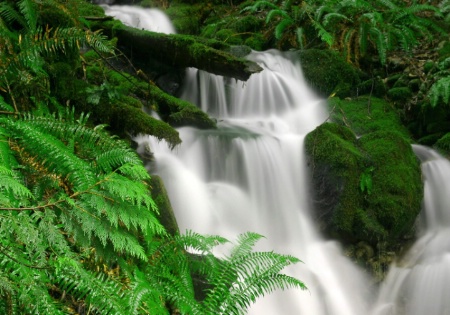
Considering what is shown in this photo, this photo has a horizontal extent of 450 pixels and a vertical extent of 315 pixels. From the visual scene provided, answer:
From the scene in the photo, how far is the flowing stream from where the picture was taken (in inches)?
215

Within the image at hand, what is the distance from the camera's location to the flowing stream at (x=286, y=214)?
5.47m

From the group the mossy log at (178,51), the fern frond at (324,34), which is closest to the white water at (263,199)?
the mossy log at (178,51)

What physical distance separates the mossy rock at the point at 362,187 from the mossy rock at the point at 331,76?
10.0 ft

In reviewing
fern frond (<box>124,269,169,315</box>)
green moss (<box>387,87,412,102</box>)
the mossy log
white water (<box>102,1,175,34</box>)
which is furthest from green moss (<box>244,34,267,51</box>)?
fern frond (<box>124,269,169,315</box>)

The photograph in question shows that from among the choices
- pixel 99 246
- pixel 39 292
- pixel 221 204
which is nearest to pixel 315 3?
pixel 221 204

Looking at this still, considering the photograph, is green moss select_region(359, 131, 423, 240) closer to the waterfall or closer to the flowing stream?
the waterfall

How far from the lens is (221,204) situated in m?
6.18

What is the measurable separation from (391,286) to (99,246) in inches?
177

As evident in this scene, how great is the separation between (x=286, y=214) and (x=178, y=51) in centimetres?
382

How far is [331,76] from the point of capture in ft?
32.9

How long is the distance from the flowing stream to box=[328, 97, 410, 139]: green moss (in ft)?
2.64

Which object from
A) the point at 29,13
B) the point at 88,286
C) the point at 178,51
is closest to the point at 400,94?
the point at 178,51

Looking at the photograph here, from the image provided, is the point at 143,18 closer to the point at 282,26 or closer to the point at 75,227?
the point at 282,26

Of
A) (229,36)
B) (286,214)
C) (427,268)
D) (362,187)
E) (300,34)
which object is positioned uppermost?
(300,34)
